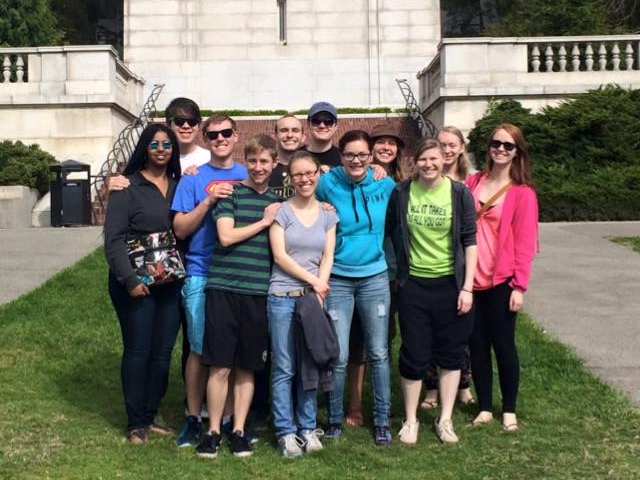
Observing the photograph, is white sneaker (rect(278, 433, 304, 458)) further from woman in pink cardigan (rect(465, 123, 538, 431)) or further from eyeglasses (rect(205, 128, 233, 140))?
eyeglasses (rect(205, 128, 233, 140))

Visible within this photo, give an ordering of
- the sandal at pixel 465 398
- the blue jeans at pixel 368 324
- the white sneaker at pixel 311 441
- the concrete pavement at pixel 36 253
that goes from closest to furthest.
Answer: the white sneaker at pixel 311 441
the blue jeans at pixel 368 324
the sandal at pixel 465 398
the concrete pavement at pixel 36 253

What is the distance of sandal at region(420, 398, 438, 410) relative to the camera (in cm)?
662

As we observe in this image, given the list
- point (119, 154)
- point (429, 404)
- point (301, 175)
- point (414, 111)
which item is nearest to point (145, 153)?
point (301, 175)

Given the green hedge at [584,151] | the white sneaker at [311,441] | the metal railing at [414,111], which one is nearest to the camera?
the white sneaker at [311,441]

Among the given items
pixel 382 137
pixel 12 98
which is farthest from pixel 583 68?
pixel 382 137

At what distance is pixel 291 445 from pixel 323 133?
2012mm

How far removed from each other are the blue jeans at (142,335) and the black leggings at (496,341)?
6.57 ft

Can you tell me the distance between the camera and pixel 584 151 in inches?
714

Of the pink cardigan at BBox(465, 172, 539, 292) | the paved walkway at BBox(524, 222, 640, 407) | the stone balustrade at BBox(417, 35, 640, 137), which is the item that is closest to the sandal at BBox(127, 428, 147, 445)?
the pink cardigan at BBox(465, 172, 539, 292)

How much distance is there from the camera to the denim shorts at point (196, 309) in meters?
5.66

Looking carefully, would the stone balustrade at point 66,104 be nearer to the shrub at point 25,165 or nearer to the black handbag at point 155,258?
the shrub at point 25,165

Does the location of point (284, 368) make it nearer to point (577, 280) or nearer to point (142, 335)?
point (142, 335)

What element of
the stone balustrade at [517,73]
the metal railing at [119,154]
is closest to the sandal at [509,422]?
the metal railing at [119,154]

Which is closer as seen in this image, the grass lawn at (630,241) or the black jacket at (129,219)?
the black jacket at (129,219)
